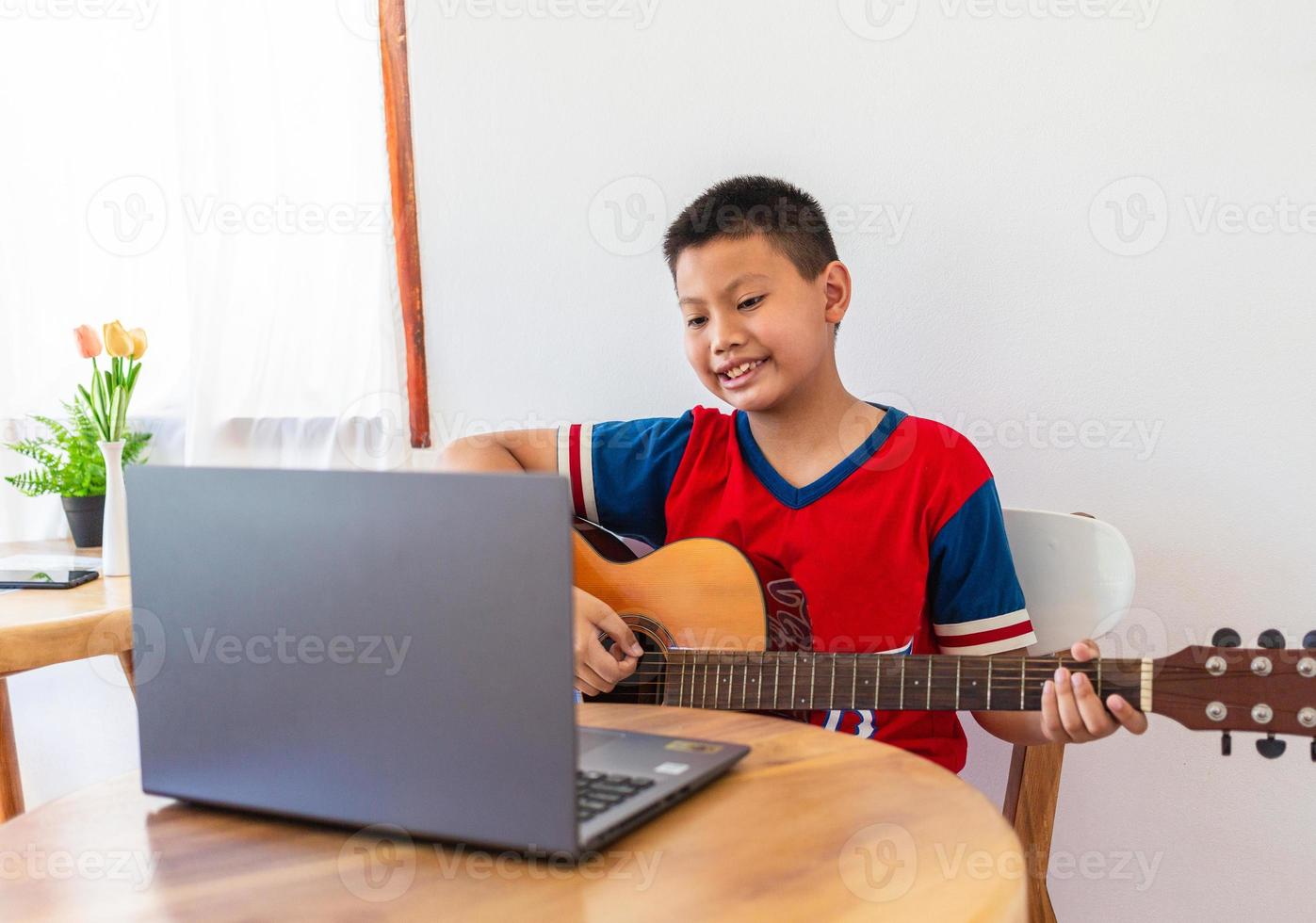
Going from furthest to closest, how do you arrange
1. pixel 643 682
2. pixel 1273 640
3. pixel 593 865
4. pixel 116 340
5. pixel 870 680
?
pixel 116 340
pixel 643 682
pixel 870 680
pixel 1273 640
pixel 593 865

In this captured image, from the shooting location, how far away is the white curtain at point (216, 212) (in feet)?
5.51

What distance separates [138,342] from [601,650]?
1.03m

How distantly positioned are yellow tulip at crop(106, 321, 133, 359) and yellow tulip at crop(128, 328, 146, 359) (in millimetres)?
12

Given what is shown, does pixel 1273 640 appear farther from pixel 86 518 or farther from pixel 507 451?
pixel 86 518

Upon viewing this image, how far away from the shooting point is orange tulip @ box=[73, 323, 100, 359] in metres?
1.66

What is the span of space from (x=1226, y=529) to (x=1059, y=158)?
530 millimetres

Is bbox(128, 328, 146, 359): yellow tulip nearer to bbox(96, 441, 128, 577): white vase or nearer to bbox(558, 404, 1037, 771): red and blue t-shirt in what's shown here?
bbox(96, 441, 128, 577): white vase

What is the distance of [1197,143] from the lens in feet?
4.40

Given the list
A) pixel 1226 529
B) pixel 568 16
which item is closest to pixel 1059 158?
pixel 1226 529

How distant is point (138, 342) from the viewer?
5.49 feet

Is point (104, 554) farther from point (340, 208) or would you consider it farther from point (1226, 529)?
point (1226, 529)

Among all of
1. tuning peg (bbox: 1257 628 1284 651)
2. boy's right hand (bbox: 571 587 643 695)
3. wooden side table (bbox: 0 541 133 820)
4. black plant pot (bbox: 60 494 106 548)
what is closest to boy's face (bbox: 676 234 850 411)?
boy's right hand (bbox: 571 587 643 695)

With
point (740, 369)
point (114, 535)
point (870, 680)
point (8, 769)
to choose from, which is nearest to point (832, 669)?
Answer: point (870, 680)

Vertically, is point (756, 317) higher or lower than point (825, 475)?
higher
